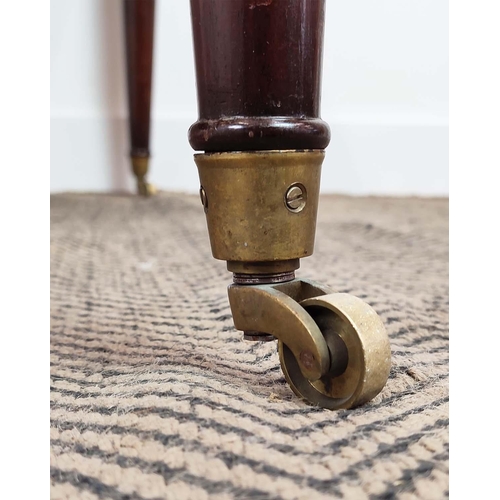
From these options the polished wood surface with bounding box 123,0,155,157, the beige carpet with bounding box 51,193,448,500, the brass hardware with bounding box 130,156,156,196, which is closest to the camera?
the beige carpet with bounding box 51,193,448,500

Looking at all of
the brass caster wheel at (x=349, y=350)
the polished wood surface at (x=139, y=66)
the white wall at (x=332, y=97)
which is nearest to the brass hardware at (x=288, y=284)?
the brass caster wheel at (x=349, y=350)

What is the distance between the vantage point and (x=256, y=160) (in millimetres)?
378

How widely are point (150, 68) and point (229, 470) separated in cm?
107

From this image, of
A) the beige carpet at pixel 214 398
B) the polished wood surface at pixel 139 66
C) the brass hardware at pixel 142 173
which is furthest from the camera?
the brass hardware at pixel 142 173

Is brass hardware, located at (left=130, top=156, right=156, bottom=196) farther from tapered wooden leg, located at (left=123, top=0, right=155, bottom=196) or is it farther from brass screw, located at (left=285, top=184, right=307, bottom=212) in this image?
brass screw, located at (left=285, top=184, right=307, bottom=212)

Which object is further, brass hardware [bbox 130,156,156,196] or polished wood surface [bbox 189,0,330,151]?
brass hardware [bbox 130,156,156,196]

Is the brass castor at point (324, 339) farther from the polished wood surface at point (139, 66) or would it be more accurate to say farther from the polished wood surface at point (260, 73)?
Answer: the polished wood surface at point (139, 66)

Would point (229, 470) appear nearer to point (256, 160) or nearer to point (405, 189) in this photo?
point (256, 160)

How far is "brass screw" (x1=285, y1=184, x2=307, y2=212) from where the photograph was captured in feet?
1.28

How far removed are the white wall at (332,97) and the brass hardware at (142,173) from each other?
9 centimetres

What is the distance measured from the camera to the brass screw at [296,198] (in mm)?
389

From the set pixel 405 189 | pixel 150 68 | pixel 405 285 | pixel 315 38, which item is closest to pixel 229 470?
pixel 315 38

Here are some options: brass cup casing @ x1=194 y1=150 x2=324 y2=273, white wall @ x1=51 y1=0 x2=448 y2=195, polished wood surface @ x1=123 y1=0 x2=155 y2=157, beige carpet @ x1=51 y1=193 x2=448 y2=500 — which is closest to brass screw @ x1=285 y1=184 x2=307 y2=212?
brass cup casing @ x1=194 y1=150 x2=324 y2=273

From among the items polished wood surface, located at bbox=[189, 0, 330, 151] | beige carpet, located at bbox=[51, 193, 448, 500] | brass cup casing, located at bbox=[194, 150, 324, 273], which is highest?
polished wood surface, located at bbox=[189, 0, 330, 151]
